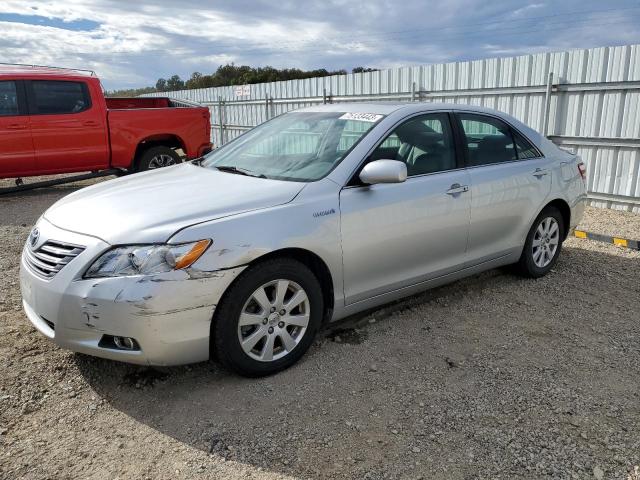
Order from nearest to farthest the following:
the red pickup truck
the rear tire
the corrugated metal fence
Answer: the rear tire, the corrugated metal fence, the red pickup truck

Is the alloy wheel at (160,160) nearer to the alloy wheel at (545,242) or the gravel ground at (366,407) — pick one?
the gravel ground at (366,407)

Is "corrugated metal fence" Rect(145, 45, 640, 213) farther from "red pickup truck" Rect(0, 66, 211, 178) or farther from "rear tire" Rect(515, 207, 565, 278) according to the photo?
"red pickup truck" Rect(0, 66, 211, 178)

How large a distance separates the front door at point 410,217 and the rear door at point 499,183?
0.16 m

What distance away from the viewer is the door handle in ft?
13.1

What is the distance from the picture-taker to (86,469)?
2.48m

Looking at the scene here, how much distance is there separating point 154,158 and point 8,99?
2.57m

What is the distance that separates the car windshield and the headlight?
1.00 meters

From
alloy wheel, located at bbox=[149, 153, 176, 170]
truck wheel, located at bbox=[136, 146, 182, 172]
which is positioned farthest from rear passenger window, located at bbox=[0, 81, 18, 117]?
alloy wheel, located at bbox=[149, 153, 176, 170]

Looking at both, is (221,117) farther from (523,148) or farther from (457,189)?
(457,189)

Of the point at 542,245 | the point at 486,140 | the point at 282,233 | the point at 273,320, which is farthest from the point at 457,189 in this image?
the point at 273,320

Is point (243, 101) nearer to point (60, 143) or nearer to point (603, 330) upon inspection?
point (60, 143)

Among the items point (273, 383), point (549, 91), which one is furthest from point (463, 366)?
point (549, 91)

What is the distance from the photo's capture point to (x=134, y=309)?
2711 millimetres

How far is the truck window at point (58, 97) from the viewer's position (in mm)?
8680
